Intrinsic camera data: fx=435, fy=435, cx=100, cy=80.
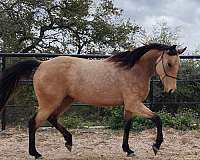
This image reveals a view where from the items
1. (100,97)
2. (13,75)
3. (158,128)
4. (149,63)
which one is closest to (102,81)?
(100,97)

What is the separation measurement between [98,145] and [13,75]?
160cm

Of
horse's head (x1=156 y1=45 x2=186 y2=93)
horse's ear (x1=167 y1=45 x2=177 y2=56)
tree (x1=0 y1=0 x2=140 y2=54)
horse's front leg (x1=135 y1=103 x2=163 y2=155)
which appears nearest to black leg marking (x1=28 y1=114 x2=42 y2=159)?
horse's front leg (x1=135 y1=103 x2=163 y2=155)

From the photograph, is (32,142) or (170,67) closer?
(170,67)

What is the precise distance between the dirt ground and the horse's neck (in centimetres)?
107

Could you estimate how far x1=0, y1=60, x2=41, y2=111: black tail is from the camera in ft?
19.2

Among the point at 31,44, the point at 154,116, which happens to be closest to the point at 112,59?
the point at 154,116

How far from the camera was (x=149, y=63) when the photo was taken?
18.0ft

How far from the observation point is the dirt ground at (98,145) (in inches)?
216

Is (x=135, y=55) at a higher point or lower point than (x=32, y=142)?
higher

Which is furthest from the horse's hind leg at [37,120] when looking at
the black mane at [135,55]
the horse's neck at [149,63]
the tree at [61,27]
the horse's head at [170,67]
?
the tree at [61,27]

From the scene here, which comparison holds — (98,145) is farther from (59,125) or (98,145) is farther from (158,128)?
(158,128)

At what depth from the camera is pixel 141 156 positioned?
18.0 ft

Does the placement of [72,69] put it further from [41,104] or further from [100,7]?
[100,7]

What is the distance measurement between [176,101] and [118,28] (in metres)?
6.32
